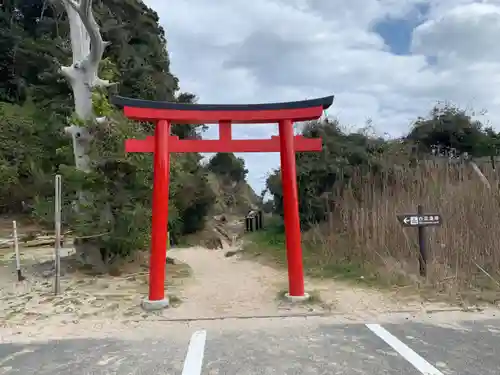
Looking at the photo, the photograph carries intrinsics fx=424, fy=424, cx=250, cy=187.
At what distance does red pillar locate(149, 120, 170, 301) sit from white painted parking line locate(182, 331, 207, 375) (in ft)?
3.71

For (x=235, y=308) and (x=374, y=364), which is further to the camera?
(x=235, y=308)

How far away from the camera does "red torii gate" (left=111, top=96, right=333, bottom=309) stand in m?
5.09

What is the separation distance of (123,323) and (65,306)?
1.04m

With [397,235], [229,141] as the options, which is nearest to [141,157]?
[229,141]

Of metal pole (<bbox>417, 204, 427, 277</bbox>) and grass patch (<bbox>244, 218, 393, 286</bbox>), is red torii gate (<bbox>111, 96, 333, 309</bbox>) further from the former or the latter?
metal pole (<bbox>417, 204, 427, 277</bbox>)

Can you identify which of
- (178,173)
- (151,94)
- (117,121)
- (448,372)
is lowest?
(448,372)

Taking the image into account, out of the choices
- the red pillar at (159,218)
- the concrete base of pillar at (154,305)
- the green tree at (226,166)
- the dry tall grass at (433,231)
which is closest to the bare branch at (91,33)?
the red pillar at (159,218)

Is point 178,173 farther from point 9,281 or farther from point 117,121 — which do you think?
point 9,281

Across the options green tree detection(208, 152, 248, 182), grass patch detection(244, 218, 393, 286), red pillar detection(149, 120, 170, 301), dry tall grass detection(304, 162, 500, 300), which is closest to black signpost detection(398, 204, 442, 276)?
dry tall grass detection(304, 162, 500, 300)

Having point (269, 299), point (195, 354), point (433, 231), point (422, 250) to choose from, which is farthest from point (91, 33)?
point (433, 231)

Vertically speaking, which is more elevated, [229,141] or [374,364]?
[229,141]

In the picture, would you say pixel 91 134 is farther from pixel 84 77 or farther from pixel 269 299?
pixel 269 299

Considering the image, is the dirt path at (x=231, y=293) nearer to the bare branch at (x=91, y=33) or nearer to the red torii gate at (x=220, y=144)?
the red torii gate at (x=220, y=144)

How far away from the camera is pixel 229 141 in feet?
17.9
